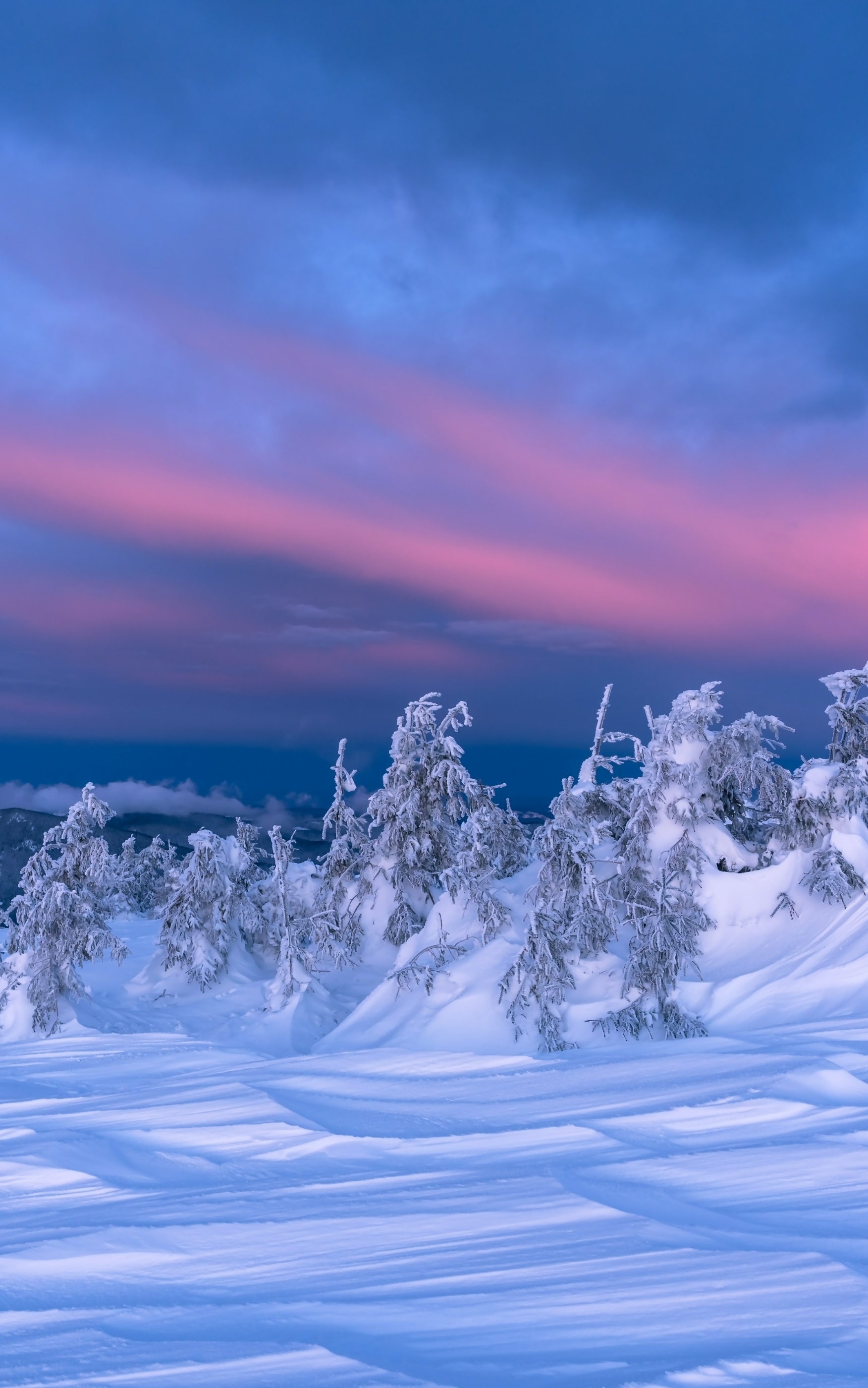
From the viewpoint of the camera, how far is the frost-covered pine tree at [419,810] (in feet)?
67.4

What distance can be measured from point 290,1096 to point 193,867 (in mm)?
12642

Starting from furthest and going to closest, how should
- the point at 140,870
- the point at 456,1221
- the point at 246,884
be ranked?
the point at 140,870 → the point at 246,884 → the point at 456,1221

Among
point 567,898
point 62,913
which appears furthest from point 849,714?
point 62,913

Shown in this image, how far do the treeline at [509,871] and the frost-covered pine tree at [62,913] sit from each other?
40 millimetres

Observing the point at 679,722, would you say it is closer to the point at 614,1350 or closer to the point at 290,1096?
the point at 290,1096

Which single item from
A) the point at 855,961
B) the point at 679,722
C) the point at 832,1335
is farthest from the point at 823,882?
the point at 832,1335

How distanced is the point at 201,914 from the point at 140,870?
62.8 feet

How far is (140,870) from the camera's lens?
131 feet

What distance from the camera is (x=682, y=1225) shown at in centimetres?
504

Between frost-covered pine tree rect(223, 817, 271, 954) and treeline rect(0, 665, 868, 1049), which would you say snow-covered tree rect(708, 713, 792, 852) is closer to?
treeline rect(0, 665, 868, 1049)

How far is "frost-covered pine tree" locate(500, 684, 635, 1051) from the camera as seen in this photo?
1486 cm

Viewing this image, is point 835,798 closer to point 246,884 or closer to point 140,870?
point 246,884

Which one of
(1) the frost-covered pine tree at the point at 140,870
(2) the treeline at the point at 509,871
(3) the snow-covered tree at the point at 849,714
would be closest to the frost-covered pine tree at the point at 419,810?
(2) the treeline at the point at 509,871

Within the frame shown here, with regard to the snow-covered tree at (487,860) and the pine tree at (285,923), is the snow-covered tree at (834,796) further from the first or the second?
the pine tree at (285,923)
